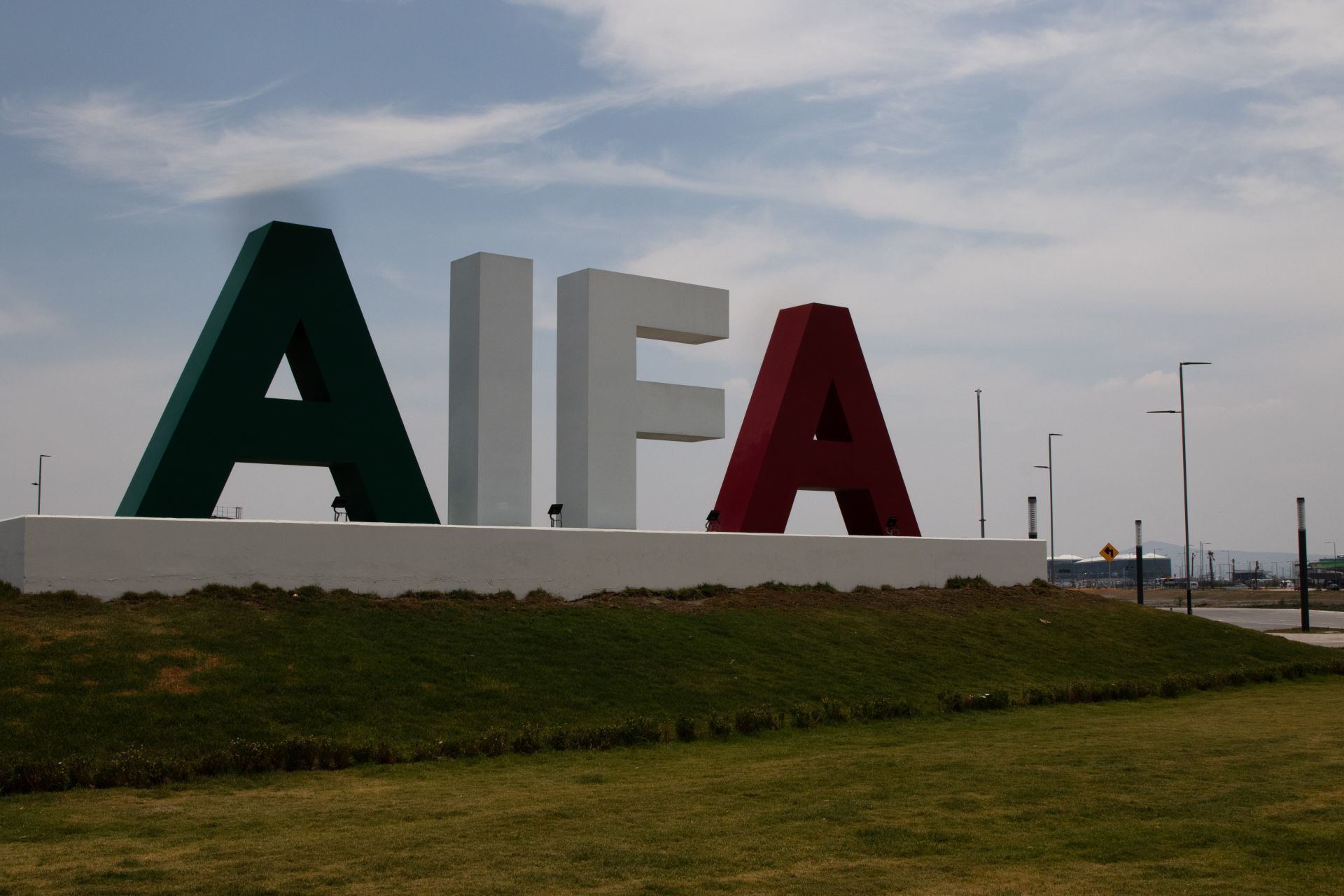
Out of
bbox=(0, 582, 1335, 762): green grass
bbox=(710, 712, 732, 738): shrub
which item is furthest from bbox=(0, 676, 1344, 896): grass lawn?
bbox=(0, 582, 1335, 762): green grass

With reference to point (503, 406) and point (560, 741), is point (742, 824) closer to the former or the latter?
point (560, 741)

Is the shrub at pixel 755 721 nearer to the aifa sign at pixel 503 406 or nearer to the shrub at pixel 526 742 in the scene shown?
the shrub at pixel 526 742

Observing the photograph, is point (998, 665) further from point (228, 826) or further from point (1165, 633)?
point (228, 826)

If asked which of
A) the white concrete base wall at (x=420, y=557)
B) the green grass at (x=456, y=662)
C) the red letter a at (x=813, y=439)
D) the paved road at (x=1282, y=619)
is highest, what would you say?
the red letter a at (x=813, y=439)

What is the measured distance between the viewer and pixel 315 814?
1260cm

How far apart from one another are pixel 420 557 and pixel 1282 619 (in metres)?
46.2

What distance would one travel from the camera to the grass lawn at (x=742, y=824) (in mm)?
9922

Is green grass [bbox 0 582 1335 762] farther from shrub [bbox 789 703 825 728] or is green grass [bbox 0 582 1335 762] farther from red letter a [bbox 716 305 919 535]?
red letter a [bbox 716 305 919 535]

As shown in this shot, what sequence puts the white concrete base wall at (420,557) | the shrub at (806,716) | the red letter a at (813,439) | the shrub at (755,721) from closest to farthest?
the shrub at (755,721), the shrub at (806,716), the white concrete base wall at (420,557), the red letter a at (813,439)

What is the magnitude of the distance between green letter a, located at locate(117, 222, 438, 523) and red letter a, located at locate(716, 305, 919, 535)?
8522mm

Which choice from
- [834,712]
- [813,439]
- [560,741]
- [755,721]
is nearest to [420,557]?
[560,741]

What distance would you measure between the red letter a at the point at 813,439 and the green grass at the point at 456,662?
2.73 metres

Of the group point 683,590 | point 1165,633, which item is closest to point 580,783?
point 683,590

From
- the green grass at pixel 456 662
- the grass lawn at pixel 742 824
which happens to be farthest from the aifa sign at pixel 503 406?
the grass lawn at pixel 742 824
